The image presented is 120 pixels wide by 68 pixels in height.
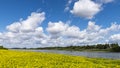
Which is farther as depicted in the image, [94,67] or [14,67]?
[94,67]

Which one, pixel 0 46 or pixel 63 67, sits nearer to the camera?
pixel 63 67

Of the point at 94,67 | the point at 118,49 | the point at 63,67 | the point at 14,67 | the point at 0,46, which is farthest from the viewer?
the point at 118,49

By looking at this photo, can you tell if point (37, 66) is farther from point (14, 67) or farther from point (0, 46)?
point (0, 46)

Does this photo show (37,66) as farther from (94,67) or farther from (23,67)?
(94,67)

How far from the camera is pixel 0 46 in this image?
91750 millimetres

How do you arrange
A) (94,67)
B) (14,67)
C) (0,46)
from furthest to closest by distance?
(0,46) < (94,67) < (14,67)

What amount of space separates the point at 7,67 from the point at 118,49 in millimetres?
171669

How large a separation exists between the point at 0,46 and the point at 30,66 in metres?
72.5

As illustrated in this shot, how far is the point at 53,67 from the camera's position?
2289cm

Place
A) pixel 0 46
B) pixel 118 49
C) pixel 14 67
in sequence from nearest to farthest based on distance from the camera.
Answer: pixel 14 67
pixel 0 46
pixel 118 49

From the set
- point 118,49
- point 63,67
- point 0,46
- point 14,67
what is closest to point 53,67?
point 63,67

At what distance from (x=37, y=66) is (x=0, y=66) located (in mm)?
3493

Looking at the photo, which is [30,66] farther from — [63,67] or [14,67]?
[63,67]

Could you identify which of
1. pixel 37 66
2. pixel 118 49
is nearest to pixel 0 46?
pixel 37 66
